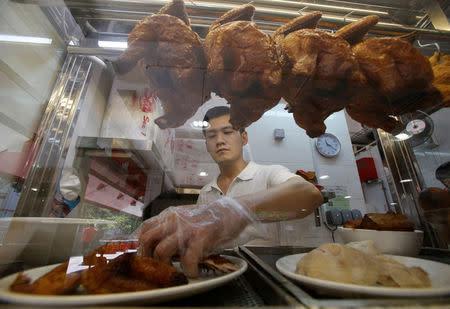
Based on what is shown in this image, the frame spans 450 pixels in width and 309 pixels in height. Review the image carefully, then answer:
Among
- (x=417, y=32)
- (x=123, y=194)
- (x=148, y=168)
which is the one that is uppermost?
(x=417, y=32)

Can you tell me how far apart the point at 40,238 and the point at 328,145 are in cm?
120

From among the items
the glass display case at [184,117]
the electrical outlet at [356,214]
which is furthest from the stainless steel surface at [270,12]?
the electrical outlet at [356,214]

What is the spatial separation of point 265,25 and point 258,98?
0.51 meters

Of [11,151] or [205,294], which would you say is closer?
[205,294]

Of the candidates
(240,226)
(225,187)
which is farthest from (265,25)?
(240,226)

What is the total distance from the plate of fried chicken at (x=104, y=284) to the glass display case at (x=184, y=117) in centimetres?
16

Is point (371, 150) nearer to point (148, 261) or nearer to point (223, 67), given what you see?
point (223, 67)

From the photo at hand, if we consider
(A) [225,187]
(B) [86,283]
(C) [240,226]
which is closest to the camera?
(B) [86,283]

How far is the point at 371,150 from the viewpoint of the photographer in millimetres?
1064

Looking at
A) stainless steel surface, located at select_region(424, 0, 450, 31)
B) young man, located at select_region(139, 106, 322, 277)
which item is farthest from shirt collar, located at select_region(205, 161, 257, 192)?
stainless steel surface, located at select_region(424, 0, 450, 31)

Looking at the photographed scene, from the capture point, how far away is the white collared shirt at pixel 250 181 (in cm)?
84

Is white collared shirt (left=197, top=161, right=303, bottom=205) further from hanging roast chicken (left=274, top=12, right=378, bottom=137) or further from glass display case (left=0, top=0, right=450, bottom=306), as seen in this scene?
hanging roast chicken (left=274, top=12, right=378, bottom=137)

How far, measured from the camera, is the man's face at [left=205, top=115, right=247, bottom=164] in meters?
0.89

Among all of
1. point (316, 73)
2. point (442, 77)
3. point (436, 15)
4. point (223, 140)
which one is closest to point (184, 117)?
point (223, 140)
